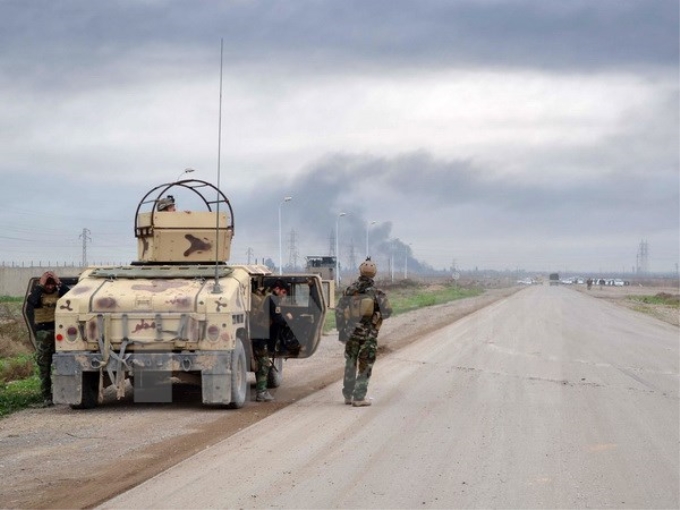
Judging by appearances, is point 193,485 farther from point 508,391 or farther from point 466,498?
point 508,391

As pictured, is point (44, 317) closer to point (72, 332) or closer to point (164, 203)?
point (72, 332)

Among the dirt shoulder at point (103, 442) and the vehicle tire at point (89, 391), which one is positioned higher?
the vehicle tire at point (89, 391)

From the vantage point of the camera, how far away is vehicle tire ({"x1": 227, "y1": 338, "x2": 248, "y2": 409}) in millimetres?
14062

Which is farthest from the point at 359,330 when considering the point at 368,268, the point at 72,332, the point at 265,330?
the point at 72,332

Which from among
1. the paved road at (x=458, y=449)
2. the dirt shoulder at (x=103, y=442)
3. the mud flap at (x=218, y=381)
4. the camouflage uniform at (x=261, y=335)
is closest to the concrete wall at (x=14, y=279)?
the paved road at (x=458, y=449)

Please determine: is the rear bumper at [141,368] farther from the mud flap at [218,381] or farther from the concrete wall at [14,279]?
the concrete wall at [14,279]

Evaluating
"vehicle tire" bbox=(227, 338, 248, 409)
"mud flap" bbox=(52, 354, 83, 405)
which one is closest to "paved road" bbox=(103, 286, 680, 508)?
"vehicle tire" bbox=(227, 338, 248, 409)

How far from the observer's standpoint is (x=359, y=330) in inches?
582

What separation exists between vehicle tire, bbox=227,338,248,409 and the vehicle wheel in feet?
7.30

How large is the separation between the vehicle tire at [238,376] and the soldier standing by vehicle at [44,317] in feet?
8.80

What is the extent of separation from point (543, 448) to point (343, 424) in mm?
2705

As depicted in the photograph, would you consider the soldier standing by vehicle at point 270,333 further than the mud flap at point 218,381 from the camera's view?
Yes

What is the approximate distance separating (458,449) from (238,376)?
4.47m

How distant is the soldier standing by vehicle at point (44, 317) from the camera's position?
48.5ft
